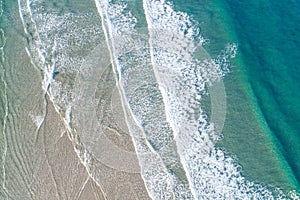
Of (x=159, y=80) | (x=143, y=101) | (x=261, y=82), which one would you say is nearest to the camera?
(x=143, y=101)

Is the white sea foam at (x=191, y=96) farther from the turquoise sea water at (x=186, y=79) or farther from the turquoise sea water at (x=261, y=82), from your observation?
the turquoise sea water at (x=261, y=82)

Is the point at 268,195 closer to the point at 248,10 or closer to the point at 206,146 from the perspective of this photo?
the point at 206,146

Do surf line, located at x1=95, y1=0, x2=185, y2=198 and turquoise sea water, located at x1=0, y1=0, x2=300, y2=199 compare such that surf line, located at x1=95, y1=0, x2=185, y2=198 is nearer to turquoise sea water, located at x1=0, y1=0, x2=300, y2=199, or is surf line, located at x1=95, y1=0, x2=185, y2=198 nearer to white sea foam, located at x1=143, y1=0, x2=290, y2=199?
turquoise sea water, located at x1=0, y1=0, x2=300, y2=199

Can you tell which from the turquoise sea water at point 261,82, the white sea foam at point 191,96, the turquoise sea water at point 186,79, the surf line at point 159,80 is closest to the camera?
the white sea foam at point 191,96

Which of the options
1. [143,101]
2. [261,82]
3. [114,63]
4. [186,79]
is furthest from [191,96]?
[114,63]

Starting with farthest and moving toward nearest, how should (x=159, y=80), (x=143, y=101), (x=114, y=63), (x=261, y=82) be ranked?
(x=114, y=63), (x=159, y=80), (x=261, y=82), (x=143, y=101)

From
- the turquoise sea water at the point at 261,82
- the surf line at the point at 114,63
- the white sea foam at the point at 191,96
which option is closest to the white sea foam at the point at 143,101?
the surf line at the point at 114,63

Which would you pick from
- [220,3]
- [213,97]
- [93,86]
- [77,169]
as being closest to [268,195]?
[213,97]

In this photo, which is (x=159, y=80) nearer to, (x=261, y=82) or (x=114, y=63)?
(x=114, y=63)
